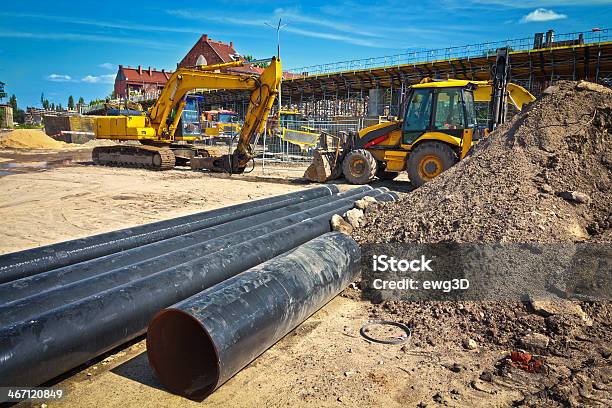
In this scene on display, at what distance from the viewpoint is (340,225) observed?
247 inches

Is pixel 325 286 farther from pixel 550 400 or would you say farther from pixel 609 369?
pixel 609 369

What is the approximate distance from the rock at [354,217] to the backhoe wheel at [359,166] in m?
6.76

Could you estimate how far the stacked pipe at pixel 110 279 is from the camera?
306 cm

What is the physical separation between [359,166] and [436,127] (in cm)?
256

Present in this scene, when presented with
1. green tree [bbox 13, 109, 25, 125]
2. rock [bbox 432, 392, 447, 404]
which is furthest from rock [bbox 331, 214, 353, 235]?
green tree [bbox 13, 109, 25, 125]

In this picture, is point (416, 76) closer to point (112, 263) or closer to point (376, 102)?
point (376, 102)

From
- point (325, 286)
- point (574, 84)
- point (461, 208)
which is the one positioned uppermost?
point (574, 84)

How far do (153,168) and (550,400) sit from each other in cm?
1638

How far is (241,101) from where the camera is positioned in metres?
53.4

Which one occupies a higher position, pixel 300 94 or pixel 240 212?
pixel 300 94

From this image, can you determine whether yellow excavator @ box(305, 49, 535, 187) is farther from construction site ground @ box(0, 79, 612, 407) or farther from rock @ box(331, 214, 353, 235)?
rock @ box(331, 214, 353, 235)

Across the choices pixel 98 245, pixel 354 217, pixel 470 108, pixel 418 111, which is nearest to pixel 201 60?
pixel 418 111

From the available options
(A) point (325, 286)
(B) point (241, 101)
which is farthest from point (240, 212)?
(B) point (241, 101)

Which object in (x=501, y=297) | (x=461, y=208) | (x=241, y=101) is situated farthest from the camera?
(x=241, y=101)
